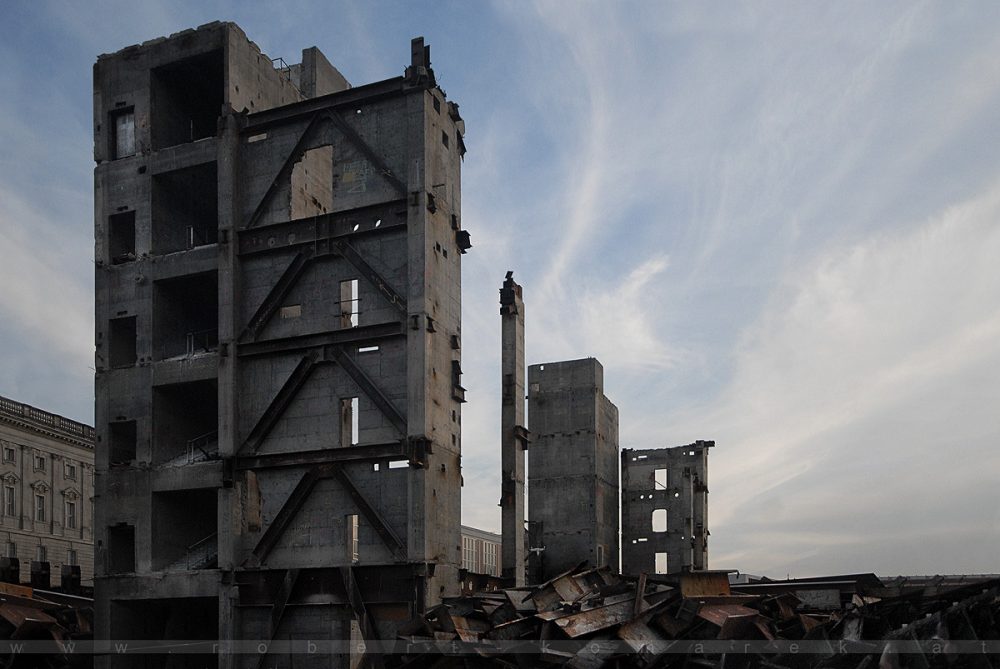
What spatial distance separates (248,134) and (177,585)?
14060 mm

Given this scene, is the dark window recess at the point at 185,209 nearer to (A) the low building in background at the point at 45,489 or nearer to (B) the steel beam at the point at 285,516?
(B) the steel beam at the point at 285,516

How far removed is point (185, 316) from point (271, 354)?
5.55m

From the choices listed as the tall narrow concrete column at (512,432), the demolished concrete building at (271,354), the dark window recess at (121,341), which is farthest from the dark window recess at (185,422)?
the tall narrow concrete column at (512,432)

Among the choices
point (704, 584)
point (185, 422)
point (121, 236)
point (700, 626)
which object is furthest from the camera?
point (121, 236)

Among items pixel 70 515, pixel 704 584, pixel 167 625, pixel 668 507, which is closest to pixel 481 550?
pixel 70 515

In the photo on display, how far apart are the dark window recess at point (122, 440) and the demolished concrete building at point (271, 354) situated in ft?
0.23

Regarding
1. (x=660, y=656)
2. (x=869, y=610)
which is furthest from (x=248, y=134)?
(x=869, y=610)

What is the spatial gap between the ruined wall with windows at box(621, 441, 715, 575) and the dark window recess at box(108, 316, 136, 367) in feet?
73.2

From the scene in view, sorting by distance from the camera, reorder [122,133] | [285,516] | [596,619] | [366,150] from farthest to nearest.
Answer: [122,133] < [366,150] < [285,516] < [596,619]

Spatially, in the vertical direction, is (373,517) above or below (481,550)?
above

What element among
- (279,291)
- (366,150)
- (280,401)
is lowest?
(280,401)

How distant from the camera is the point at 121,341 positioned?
33531 millimetres

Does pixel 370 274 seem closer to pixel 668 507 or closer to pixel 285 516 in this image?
pixel 285 516

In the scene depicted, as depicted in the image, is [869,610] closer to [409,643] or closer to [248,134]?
[409,643]
